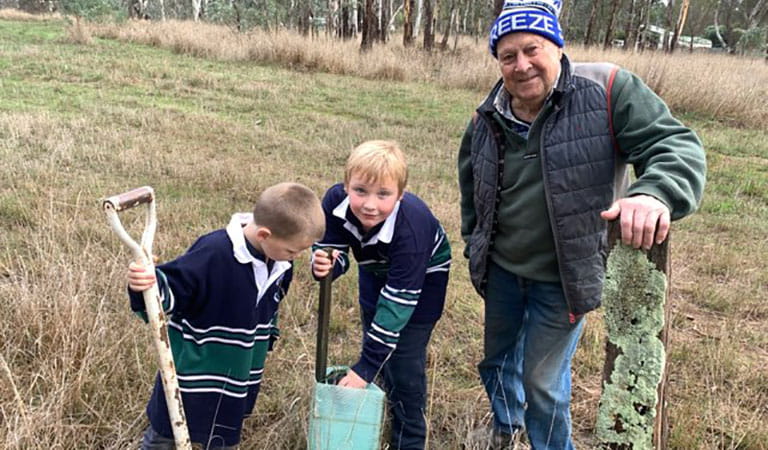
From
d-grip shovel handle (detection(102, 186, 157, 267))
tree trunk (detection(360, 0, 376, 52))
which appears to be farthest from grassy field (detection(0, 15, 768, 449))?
tree trunk (detection(360, 0, 376, 52))

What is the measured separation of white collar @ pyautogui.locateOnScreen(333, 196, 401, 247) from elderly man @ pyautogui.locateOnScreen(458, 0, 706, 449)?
400 millimetres

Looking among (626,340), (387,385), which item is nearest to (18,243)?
(387,385)

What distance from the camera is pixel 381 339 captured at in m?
2.20

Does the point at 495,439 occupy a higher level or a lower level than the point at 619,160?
lower

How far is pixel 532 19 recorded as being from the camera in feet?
6.62

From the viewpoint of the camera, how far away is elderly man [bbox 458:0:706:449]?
199cm

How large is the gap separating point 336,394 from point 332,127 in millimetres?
7224

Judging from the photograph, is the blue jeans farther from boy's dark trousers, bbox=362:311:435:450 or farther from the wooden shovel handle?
the wooden shovel handle

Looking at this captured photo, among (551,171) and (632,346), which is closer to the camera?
(632,346)

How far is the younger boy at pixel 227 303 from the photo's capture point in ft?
6.50

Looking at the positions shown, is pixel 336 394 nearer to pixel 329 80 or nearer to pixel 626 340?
pixel 626 340

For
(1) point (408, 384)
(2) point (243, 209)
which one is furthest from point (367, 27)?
(1) point (408, 384)

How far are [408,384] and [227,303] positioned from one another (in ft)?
3.15

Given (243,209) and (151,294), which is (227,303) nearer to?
(151,294)
